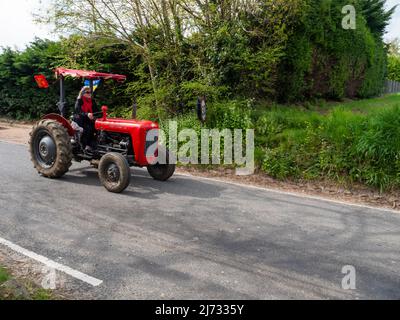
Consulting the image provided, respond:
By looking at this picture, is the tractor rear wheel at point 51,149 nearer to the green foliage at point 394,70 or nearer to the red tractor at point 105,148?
the red tractor at point 105,148

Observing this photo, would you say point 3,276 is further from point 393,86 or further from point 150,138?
point 393,86

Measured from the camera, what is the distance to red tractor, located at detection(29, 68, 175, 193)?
6.88 m

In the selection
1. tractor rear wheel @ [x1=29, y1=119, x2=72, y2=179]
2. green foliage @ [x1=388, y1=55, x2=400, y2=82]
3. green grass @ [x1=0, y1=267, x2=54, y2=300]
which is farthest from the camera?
green foliage @ [x1=388, y1=55, x2=400, y2=82]

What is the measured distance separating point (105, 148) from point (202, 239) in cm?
359

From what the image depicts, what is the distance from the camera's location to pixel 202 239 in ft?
15.8

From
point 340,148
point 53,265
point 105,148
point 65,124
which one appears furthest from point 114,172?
point 340,148

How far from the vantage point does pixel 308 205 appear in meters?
6.48

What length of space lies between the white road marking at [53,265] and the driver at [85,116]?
3488mm

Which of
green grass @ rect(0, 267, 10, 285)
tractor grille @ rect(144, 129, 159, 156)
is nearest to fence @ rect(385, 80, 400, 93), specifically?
tractor grille @ rect(144, 129, 159, 156)

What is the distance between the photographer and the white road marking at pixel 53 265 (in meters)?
3.66

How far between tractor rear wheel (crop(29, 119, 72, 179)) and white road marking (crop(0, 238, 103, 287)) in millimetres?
2949

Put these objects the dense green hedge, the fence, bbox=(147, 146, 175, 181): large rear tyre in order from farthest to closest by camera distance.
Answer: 1. the fence
2. the dense green hedge
3. bbox=(147, 146, 175, 181): large rear tyre

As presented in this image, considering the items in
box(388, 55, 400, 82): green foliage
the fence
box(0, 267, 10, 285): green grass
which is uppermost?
box(388, 55, 400, 82): green foliage

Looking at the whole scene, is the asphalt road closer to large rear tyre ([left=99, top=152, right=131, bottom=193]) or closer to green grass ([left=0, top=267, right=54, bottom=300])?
large rear tyre ([left=99, top=152, right=131, bottom=193])
